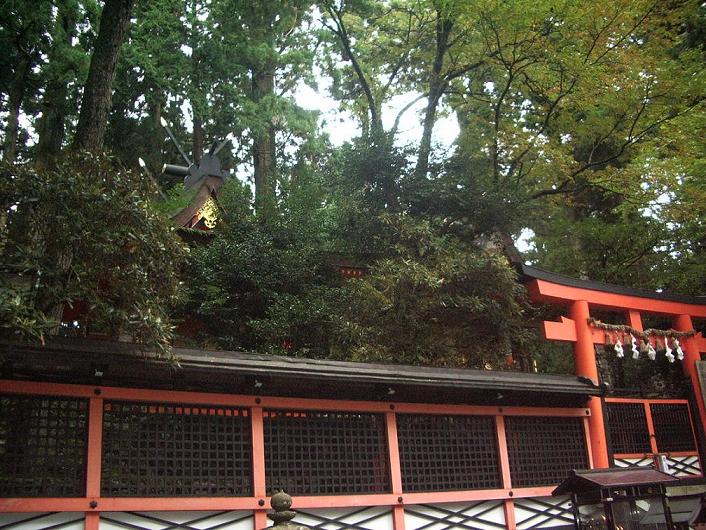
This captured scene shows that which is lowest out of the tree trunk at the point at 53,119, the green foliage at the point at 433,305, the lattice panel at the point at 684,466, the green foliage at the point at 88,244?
the lattice panel at the point at 684,466

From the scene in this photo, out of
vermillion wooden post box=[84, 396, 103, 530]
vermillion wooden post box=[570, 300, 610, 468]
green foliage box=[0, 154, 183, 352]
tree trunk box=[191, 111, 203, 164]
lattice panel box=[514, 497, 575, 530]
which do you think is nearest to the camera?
green foliage box=[0, 154, 183, 352]

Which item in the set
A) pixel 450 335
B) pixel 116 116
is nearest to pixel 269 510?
pixel 450 335

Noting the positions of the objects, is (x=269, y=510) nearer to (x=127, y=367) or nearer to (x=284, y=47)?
(x=127, y=367)

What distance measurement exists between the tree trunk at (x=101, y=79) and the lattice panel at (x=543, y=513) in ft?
28.8

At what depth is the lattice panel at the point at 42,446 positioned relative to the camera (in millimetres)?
7434

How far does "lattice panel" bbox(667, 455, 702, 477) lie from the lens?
1368 centimetres

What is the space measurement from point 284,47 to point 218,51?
400cm

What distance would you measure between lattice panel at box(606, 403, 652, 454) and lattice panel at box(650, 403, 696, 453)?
1.19 feet

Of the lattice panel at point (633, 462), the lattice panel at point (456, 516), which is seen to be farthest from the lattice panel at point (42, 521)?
the lattice panel at point (633, 462)

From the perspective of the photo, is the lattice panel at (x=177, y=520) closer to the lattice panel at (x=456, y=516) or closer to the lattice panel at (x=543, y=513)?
the lattice panel at (x=456, y=516)

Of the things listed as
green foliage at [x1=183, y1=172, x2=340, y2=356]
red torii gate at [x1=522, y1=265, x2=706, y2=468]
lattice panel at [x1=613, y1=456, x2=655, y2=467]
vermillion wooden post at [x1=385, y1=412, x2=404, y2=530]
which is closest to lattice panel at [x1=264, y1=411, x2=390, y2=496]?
vermillion wooden post at [x1=385, y1=412, x2=404, y2=530]

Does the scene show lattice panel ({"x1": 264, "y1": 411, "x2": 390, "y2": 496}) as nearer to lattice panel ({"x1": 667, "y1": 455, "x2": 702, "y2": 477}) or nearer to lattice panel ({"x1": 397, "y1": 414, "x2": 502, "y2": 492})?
lattice panel ({"x1": 397, "y1": 414, "x2": 502, "y2": 492})

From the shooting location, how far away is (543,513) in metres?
11.4

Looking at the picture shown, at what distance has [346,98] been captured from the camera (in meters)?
24.1
